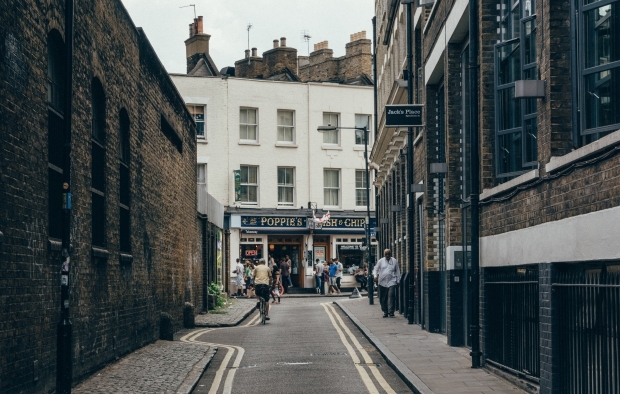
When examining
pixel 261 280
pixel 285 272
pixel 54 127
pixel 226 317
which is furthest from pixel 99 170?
pixel 285 272

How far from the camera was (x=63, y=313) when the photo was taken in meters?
10.2

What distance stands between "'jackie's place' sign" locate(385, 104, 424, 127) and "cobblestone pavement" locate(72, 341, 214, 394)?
628cm

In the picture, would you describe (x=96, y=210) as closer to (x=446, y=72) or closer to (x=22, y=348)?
(x=22, y=348)

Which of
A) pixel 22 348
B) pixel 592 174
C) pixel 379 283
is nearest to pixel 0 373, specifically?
pixel 22 348

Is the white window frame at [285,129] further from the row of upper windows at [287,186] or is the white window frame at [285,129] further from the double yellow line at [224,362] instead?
the double yellow line at [224,362]

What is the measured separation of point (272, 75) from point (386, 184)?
1951 centimetres

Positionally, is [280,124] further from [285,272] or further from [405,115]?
[405,115]

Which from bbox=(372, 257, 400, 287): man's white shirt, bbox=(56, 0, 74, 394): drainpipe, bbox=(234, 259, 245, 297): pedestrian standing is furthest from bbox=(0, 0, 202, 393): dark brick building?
bbox=(234, 259, 245, 297): pedestrian standing

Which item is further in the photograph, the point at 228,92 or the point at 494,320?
the point at 228,92

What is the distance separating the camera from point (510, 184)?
12.7 meters

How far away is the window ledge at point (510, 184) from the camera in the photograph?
1161 cm

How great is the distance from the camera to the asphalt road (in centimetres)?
1320

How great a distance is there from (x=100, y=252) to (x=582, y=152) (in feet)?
24.9

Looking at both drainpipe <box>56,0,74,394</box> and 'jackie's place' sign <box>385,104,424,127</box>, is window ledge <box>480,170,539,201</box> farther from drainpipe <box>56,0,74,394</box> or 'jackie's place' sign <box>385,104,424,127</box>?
'jackie's place' sign <box>385,104,424,127</box>
